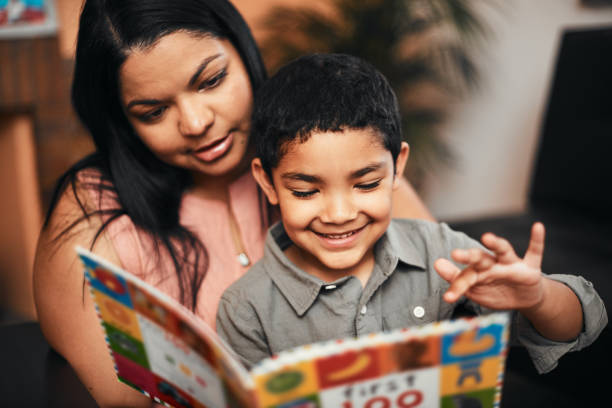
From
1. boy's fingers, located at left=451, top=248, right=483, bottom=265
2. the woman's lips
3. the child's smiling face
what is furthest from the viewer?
the woman's lips

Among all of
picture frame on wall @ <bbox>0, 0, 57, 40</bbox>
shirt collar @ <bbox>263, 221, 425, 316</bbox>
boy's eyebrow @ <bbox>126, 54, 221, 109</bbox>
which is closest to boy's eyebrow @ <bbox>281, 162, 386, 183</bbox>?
shirt collar @ <bbox>263, 221, 425, 316</bbox>

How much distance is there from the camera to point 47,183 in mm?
2355

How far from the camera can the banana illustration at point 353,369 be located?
56 cm

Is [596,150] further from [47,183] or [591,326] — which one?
[47,183]

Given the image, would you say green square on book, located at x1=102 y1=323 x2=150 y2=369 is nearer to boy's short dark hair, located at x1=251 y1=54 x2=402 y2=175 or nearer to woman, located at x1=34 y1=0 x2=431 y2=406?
woman, located at x1=34 y1=0 x2=431 y2=406

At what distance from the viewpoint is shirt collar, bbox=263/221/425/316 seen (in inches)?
34.8

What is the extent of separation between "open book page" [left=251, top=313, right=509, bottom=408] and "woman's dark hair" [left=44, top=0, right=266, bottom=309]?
0.52 meters

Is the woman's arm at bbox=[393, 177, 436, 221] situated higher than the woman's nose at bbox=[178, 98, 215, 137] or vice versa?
the woman's nose at bbox=[178, 98, 215, 137]

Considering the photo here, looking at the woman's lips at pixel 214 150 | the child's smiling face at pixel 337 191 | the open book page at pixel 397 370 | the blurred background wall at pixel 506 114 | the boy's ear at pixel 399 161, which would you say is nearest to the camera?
the open book page at pixel 397 370

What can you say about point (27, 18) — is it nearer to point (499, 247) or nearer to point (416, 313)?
point (416, 313)

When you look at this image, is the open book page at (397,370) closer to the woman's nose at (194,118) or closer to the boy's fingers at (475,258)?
the boy's fingers at (475,258)

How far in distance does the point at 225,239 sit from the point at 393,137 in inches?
17.6

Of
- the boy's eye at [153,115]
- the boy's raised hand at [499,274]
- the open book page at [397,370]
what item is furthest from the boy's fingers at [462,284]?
the boy's eye at [153,115]

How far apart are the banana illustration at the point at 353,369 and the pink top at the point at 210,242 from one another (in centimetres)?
52
